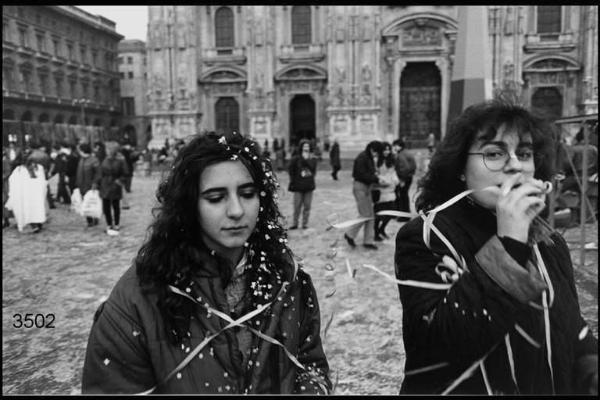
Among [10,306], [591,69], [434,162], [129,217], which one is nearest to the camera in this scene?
[434,162]

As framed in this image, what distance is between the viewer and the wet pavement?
3.91m

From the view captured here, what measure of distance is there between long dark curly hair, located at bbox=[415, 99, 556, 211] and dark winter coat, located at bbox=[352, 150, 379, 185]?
19.3 ft

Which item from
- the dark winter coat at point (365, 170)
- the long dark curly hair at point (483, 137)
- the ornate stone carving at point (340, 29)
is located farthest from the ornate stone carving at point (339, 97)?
the long dark curly hair at point (483, 137)

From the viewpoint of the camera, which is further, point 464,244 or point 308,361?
point 308,361

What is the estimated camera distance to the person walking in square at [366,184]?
7758 millimetres

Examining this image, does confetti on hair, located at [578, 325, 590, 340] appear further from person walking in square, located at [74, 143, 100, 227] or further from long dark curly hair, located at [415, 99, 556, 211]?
person walking in square, located at [74, 143, 100, 227]

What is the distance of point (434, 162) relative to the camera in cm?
183

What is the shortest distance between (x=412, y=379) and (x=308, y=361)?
387mm

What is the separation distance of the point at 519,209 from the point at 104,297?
5.43m

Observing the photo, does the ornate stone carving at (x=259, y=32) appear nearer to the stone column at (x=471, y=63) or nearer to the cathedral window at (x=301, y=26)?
the cathedral window at (x=301, y=26)

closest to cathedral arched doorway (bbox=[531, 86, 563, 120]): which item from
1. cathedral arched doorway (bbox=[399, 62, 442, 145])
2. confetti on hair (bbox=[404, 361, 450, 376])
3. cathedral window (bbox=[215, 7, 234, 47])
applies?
cathedral arched doorway (bbox=[399, 62, 442, 145])

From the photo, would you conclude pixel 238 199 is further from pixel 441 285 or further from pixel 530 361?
pixel 530 361

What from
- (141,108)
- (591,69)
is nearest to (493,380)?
(591,69)

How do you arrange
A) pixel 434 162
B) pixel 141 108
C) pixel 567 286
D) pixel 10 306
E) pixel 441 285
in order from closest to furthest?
1. pixel 441 285
2. pixel 567 286
3. pixel 434 162
4. pixel 10 306
5. pixel 141 108
